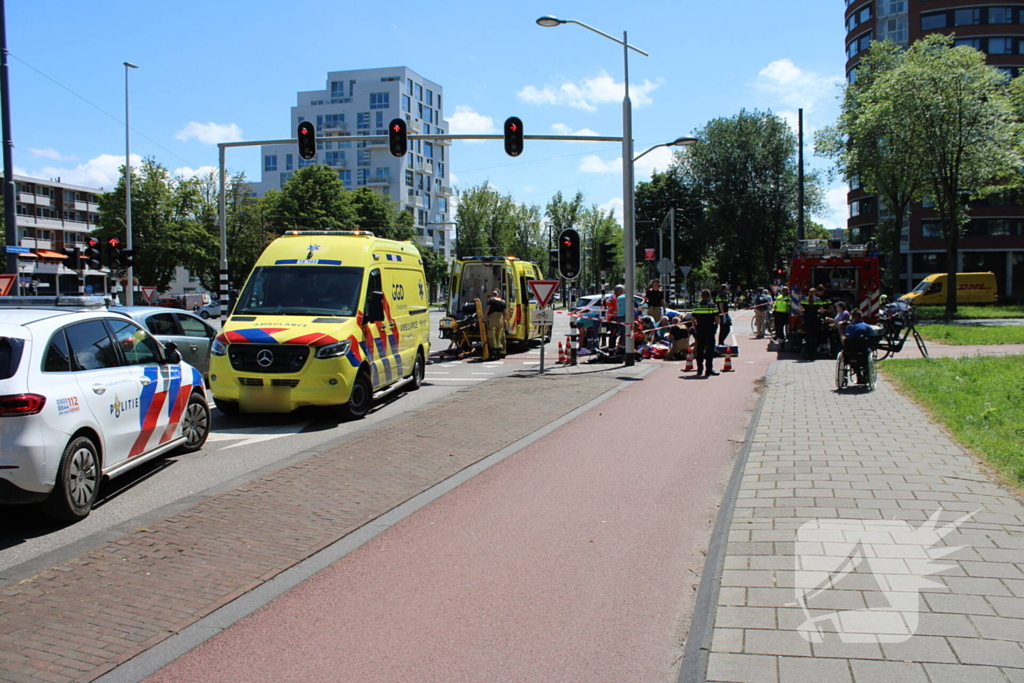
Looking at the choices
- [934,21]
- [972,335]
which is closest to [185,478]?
[972,335]

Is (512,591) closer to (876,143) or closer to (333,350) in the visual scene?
(333,350)

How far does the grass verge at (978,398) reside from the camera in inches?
303

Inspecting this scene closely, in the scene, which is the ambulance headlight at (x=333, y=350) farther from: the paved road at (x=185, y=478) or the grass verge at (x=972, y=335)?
the grass verge at (x=972, y=335)

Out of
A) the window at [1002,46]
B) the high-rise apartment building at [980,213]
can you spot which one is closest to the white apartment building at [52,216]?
the high-rise apartment building at [980,213]

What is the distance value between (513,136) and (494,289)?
5285 millimetres

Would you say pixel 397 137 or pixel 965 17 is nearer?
pixel 397 137

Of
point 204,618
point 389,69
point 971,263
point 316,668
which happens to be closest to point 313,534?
point 204,618

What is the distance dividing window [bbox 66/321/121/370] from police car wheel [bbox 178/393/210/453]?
5.17ft

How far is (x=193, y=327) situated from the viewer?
13.4m

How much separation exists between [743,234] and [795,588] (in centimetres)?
6337

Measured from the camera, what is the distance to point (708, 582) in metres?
4.65

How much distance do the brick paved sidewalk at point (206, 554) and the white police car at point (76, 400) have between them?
81 centimetres

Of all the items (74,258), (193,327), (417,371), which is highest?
(74,258)

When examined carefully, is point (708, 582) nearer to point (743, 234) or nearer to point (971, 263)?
point (743, 234)
